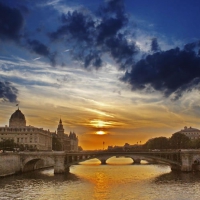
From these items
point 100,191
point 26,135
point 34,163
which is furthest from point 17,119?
point 100,191

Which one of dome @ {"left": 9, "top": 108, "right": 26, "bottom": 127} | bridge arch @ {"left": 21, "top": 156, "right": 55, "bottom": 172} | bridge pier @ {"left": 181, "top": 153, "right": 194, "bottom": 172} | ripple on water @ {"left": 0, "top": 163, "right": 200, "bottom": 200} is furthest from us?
dome @ {"left": 9, "top": 108, "right": 26, "bottom": 127}

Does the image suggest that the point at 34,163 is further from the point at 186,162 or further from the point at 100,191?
the point at 100,191

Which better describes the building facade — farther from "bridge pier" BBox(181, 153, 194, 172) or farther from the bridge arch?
"bridge pier" BBox(181, 153, 194, 172)

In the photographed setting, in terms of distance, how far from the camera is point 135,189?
58344 mm

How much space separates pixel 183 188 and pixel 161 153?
1724 inches

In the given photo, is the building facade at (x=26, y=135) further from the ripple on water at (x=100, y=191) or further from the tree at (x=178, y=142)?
the ripple on water at (x=100, y=191)

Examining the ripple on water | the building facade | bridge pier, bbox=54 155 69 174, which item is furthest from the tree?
the ripple on water

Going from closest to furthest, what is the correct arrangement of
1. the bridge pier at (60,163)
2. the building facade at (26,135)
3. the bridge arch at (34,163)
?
the bridge pier at (60,163)
the bridge arch at (34,163)
the building facade at (26,135)

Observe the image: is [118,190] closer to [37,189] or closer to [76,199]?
[76,199]

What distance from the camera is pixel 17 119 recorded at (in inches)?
7392

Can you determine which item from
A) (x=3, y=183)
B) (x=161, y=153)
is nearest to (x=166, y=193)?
(x=3, y=183)

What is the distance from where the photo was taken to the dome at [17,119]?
614 ft

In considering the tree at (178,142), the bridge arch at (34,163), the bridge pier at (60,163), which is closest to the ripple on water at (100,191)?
the bridge pier at (60,163)

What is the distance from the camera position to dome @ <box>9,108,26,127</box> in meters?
187
